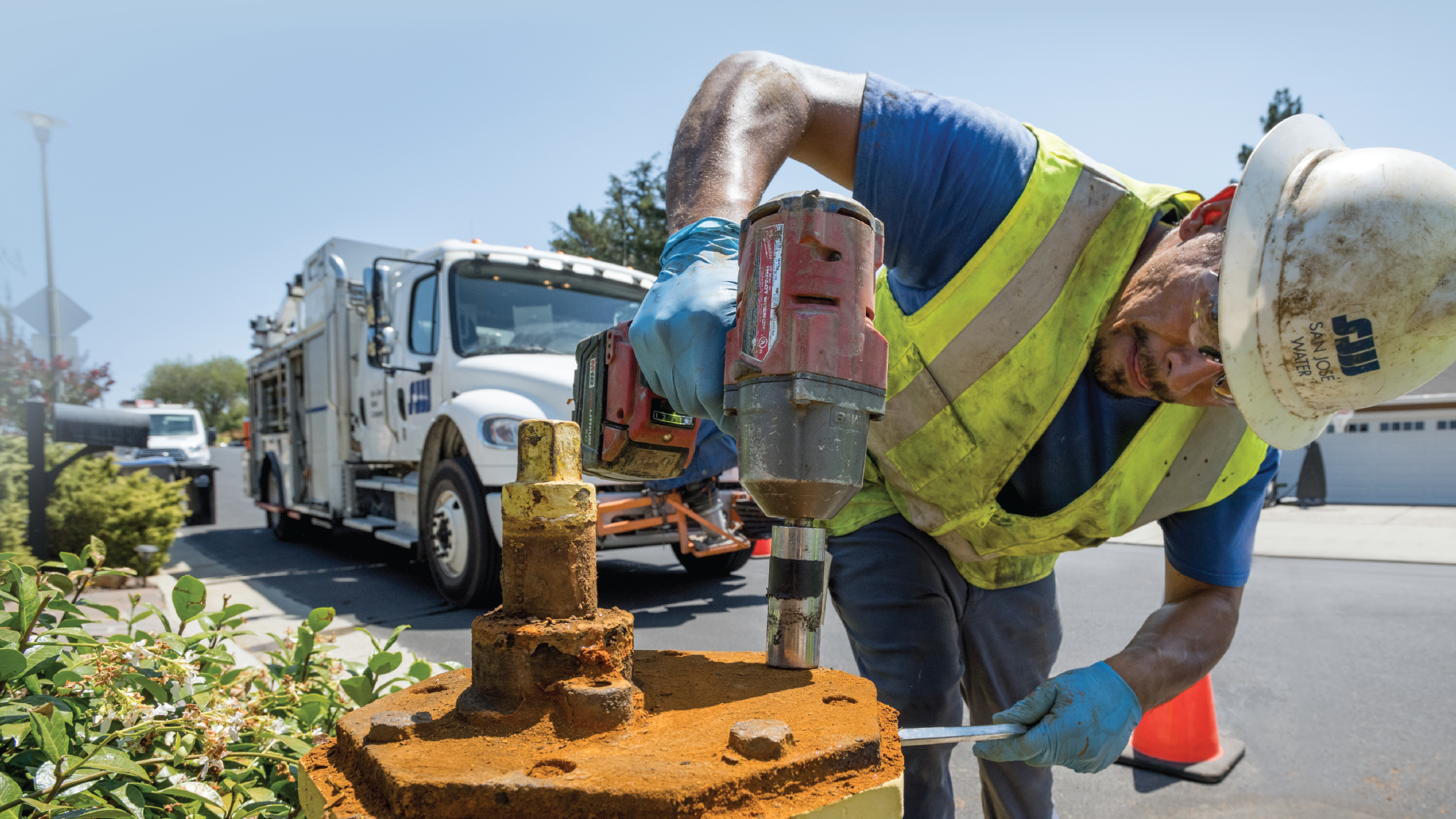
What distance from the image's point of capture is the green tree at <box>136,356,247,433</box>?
6103 cm

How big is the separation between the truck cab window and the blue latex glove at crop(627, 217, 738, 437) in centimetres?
529

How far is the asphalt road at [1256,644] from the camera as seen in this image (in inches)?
115

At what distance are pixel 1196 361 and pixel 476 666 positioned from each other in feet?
4.57

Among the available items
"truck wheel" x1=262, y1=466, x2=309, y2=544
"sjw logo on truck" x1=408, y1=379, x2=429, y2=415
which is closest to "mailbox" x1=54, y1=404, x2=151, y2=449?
"sjw logo on truck" x1=408, y1=379, x2=429, y2=415

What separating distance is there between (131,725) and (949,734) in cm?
123

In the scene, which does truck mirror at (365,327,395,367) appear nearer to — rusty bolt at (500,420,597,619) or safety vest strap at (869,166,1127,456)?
safety vest strap at (869,166,1127,456)

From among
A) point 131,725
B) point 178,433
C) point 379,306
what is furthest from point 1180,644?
point 178,433

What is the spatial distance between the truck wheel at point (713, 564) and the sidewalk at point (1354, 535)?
3492mm

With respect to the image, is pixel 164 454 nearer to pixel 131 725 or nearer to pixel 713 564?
pixel 713 564

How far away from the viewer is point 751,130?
1.33 meters

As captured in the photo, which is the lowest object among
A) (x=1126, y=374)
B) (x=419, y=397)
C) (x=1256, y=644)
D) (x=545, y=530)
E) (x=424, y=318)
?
(x=1256, y=644)

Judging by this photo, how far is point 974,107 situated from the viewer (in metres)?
1.54

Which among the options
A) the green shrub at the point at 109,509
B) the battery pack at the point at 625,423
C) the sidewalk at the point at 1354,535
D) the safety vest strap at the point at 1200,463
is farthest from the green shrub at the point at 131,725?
the sidewalk at the point at 1354,535

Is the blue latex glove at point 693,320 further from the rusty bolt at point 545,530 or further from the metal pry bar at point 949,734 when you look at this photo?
the metal pry bar at point 949,734
